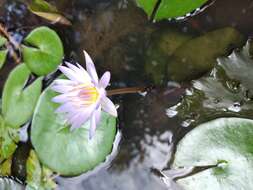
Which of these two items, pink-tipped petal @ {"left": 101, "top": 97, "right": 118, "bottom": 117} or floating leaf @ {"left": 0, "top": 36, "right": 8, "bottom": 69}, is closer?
pink-tipped petal @ {"left": 101, "top": 97, "right": 118, "bottom": 117}

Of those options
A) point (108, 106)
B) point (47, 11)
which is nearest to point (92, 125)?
point (108, 106)

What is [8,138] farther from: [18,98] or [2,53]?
[2,53]

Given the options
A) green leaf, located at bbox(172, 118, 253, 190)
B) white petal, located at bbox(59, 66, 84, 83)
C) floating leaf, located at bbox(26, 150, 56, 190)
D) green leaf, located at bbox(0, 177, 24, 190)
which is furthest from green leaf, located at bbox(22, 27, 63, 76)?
green leaf, located at bbox(172, 118, 253, 190)

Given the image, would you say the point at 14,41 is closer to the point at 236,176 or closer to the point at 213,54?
the point at 213,54

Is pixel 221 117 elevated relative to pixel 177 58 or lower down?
lower down

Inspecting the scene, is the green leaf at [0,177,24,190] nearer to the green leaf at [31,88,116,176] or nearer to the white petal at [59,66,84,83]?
the green leaf at [31,88,116,176]

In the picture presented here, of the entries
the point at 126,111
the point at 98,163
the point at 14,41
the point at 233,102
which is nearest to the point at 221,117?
the point at 233,102
